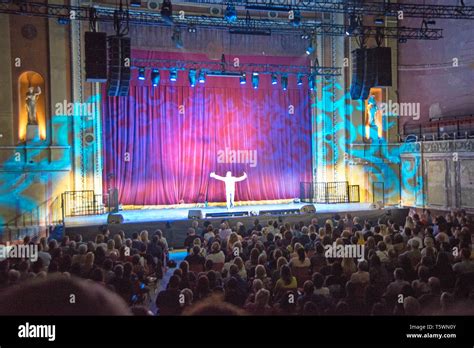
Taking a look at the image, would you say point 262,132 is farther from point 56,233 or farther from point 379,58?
point 56,233

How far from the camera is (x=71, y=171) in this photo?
17344 millimetres

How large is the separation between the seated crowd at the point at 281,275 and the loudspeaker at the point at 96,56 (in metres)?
4.64

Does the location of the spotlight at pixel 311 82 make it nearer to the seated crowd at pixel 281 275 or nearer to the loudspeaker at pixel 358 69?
the loudspeaker at pixel 358 69

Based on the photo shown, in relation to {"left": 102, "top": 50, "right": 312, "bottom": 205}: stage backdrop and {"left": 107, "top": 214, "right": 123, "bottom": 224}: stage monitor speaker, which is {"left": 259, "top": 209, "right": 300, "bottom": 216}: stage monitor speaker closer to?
{"left": 102, "top": 50, "right": 312, "bottom": 205}: stage backdrop

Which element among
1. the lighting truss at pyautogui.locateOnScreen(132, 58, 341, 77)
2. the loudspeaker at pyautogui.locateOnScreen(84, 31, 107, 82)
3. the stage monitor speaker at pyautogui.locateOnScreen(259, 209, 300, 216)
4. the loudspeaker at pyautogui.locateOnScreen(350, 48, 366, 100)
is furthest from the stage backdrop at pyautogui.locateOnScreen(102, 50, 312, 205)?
the loudspeaker at pyautogui.locateOnScreen(350, 48, 366, 100)

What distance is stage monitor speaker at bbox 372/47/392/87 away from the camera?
46.6 feet

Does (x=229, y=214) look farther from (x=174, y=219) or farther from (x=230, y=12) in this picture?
(x=230, y=12)

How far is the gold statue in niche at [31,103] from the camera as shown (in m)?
16.9

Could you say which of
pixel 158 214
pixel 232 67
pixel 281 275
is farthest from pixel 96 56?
pixel 281 275

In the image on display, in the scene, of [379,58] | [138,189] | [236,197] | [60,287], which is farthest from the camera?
[236,197]

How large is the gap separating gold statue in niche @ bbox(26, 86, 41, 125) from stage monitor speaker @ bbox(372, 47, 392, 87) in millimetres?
11031
